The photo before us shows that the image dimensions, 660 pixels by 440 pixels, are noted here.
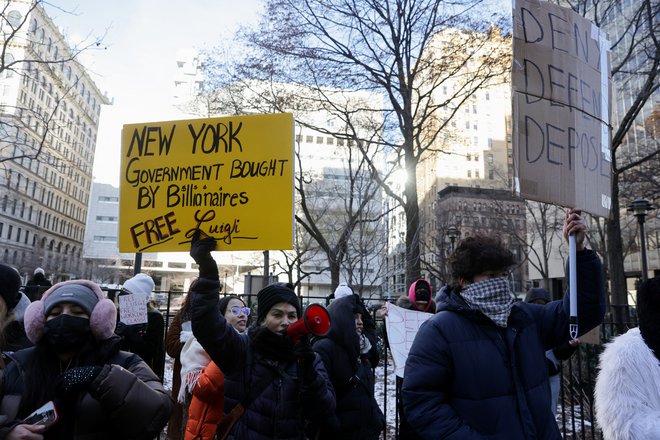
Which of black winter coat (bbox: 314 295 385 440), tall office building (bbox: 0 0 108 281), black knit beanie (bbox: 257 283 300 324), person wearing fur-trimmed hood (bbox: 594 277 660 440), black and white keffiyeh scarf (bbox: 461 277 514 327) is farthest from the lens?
tall office building (bbox: 0 0 108 281)

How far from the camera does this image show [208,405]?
9.79 feet

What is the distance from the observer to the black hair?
8.05ft

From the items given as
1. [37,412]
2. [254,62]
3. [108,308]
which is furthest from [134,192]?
[254,62]

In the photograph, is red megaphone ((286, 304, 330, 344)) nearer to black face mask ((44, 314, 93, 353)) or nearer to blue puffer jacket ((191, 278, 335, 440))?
blue puffer jacket ((191, 278, 335, 440))

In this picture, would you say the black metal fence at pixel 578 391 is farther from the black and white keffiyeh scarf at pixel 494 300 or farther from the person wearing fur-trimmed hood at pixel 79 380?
the person wearing fur-trimmed hood at pixel 79 380

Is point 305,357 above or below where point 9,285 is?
below

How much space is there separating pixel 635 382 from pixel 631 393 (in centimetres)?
6

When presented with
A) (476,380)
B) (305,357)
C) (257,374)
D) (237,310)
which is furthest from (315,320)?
(237,310)

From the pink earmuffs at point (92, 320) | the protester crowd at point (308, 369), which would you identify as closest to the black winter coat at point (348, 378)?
the protester crowd at point (308, 369)

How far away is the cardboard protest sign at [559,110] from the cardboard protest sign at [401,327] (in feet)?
7.74

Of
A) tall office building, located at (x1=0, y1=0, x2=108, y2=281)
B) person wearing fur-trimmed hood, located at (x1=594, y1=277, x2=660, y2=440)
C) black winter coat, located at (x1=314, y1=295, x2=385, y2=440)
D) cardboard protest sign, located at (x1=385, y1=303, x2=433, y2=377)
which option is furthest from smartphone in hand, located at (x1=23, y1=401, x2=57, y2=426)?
tall office building, located at (x1=0, y1=0, x2=108, y2=281)

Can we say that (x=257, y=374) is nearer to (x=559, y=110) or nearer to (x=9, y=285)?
(x=9, y=285)

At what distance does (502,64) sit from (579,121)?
36.3 ft

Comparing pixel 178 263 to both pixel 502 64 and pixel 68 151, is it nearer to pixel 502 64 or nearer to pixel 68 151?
pixel 68 151
